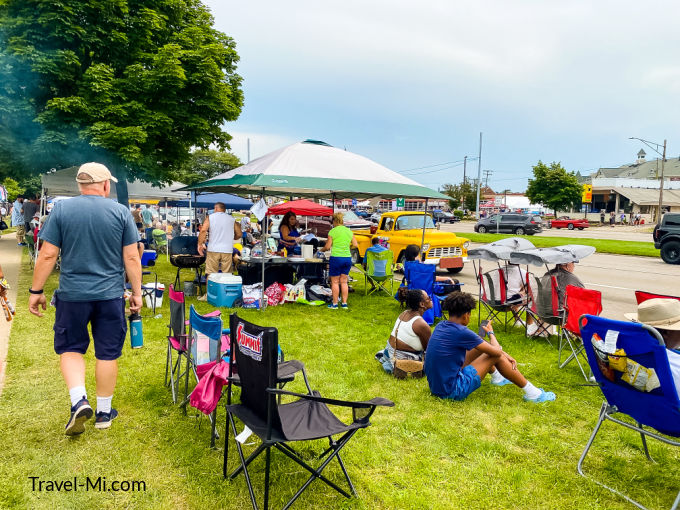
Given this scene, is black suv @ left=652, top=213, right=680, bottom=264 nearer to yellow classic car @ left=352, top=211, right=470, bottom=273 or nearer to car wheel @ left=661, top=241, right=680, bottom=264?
car wheel @ left=661, top=241, right=680, bottom=264

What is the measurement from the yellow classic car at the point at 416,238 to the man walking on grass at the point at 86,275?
9.35m

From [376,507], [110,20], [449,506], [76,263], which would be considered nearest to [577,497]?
[449,506]

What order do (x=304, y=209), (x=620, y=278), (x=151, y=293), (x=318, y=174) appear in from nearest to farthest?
(x=151, y=293) → (x=318, y=174) → (x=620, y=278) → (x=304, y=209)

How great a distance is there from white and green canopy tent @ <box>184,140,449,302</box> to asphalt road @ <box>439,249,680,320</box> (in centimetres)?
292

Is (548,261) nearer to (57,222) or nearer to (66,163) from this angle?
(57,222)

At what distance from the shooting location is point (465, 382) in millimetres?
4289

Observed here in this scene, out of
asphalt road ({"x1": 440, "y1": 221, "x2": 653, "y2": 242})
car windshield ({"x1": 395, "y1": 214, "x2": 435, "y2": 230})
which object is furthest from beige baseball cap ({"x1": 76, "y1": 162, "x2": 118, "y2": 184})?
asphalt road ({"x1": 440, "y1": 221, "x2": 653, "y2": 242})

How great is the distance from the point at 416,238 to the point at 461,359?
8910mm

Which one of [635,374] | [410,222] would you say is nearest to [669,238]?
[410,222]

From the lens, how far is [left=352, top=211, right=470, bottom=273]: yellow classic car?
40.7 feet

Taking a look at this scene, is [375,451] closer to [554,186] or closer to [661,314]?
[661,314]

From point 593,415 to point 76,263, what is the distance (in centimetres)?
449

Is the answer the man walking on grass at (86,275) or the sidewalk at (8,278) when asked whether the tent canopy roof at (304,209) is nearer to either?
the sidewalk at (8,278)

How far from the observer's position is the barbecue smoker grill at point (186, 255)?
30.5 feet
